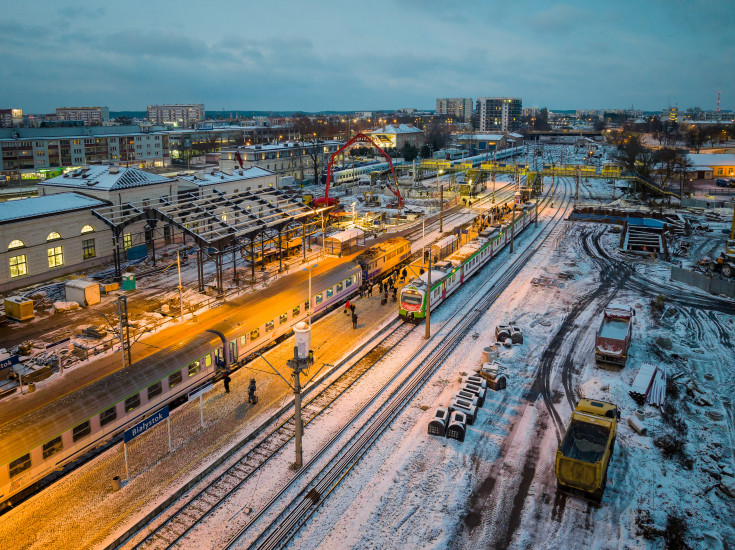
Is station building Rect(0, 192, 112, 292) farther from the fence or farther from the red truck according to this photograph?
the fence

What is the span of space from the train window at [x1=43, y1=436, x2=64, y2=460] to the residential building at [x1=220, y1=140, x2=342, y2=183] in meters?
70.4

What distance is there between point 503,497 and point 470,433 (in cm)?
449

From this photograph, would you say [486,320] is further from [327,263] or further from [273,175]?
[273,175]

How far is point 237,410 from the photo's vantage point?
26.6 meters

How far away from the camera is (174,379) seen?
25922 mm

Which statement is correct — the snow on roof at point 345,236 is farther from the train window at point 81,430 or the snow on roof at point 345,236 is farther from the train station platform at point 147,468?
the train window at point 81,430

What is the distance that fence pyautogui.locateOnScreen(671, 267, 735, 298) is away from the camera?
146ft

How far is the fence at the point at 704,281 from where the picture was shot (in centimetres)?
4450

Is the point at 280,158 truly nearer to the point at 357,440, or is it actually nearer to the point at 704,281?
the point at 704,281

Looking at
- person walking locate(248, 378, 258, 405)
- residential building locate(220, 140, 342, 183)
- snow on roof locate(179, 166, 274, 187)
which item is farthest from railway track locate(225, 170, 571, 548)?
residential building locate(220, 140, 342, 183)

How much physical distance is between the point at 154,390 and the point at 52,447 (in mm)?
5118

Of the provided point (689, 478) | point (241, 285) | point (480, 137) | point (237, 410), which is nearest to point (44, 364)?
point (237, 410)

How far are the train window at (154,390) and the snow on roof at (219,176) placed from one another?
4186 cm

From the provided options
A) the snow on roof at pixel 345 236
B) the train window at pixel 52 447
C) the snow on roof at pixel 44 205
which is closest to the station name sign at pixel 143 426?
the train window at pixel 52 447
